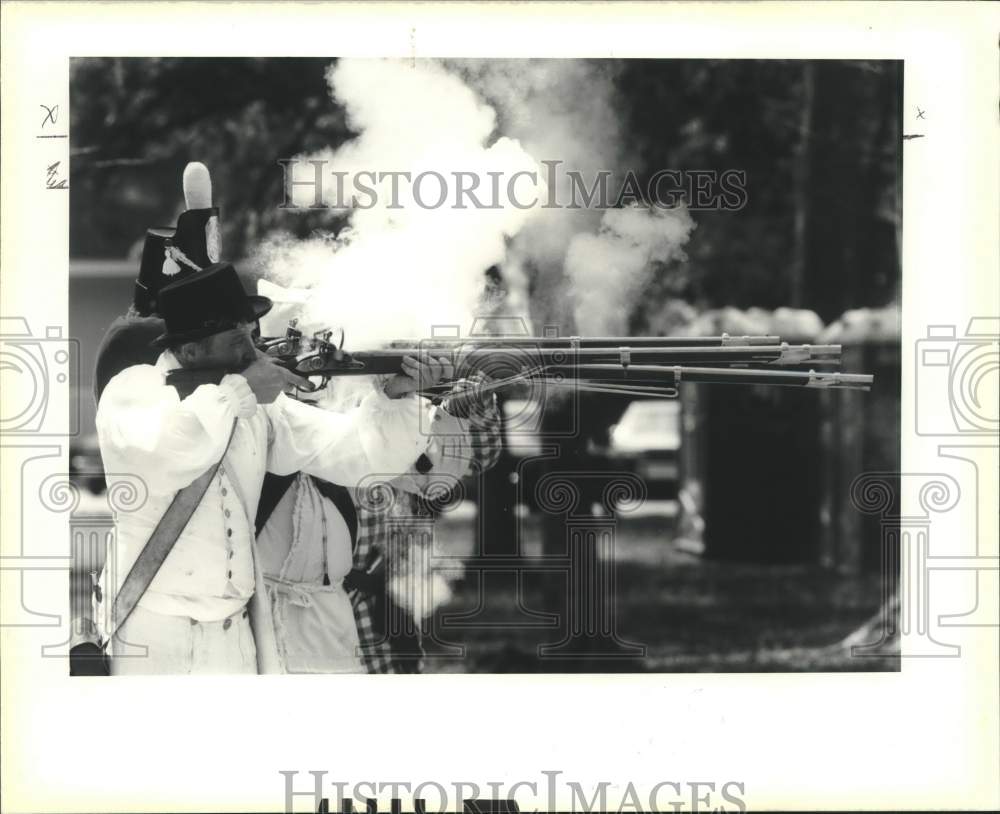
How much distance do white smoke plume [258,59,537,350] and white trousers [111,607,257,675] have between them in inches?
49.7

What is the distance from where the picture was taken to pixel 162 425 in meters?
4.96

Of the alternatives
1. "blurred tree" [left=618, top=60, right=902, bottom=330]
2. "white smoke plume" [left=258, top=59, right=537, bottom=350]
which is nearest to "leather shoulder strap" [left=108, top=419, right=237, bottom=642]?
"white smoke plume" [left=258, top=59, right=537, bottom=350]

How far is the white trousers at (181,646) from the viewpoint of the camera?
16.5ft

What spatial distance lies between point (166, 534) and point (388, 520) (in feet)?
3.00

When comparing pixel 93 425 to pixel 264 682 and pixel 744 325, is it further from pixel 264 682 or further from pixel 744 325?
pixel 744 325

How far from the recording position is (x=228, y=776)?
5184 mm

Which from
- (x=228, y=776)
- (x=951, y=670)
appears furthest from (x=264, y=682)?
(x=951, y=670)

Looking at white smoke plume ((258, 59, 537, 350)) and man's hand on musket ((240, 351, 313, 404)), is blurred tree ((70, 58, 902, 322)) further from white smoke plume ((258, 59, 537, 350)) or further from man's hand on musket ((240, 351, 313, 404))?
man's hand on musket ((240, 351, 313, 404))

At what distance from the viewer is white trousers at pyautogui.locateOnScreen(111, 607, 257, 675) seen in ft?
16.5

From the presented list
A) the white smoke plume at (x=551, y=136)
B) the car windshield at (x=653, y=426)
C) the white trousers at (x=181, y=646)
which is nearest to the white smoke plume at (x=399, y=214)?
the white smoke plume at (x=551, y=136)

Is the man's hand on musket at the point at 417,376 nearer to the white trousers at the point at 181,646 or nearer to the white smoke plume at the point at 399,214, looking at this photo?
the white smoke plume at the point at 399,214

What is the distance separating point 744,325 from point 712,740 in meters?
4.28

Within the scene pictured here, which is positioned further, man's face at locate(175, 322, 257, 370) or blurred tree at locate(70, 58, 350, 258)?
blurred tree at locate(70, 58, 350, 258)

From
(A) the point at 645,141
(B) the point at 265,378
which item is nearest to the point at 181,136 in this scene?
A: (B) the point at 265,378
